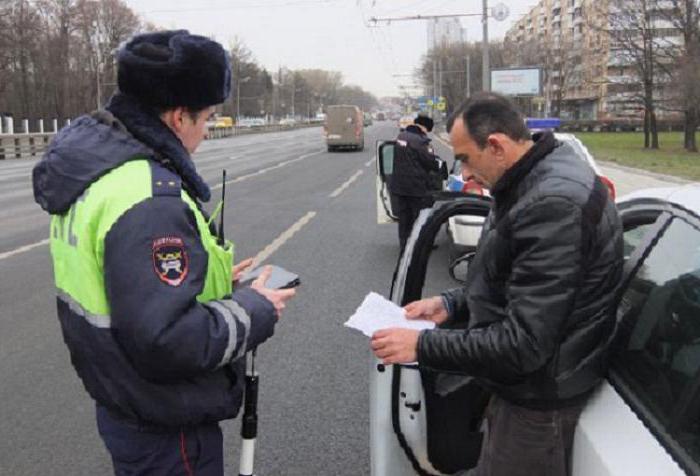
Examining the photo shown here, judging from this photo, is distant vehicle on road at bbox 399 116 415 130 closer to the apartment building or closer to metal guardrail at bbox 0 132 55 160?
metal guardrail at bbox 0 132 55 160

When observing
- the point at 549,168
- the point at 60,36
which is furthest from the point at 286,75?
the point at 549,168

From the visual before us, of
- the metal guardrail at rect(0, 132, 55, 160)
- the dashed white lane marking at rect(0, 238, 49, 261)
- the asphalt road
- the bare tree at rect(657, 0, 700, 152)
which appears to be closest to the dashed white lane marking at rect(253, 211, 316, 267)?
the asphalt road

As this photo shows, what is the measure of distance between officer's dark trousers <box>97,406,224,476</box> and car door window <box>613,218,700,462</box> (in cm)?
117

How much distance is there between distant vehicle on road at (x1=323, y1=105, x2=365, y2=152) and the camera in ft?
132

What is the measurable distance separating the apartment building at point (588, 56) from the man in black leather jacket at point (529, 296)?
3964 cm

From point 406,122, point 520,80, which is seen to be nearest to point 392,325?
point 406,122

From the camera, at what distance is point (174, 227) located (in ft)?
5.74

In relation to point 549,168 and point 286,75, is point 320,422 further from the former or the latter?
point 286,75

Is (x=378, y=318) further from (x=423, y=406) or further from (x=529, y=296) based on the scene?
(x=529, y=296)

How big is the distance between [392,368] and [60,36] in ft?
280

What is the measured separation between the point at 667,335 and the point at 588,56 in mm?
95656

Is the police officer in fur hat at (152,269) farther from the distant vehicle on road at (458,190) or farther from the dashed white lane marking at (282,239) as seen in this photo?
the dashed white lane marking at (282,239)

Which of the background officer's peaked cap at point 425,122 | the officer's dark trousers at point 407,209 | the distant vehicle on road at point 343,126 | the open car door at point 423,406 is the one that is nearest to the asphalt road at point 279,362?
the officer's dark trousers at point 407,209

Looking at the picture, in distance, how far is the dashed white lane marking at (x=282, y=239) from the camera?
9445 mm
